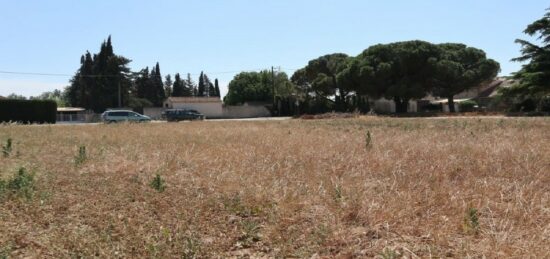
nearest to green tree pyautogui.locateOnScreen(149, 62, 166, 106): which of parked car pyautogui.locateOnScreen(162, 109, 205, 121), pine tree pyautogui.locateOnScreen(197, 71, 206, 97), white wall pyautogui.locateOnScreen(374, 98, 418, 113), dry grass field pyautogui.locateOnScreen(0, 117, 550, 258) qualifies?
pine tree pyautogui.locateOnScreen(197, 71, 206, 97)

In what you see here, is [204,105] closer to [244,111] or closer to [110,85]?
[244,111]

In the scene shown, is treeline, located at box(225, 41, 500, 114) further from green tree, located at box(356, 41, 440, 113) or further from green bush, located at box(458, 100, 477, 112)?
green bush, located at box(458, 100, 477, 112)

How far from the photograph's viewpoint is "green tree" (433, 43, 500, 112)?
1927 inches

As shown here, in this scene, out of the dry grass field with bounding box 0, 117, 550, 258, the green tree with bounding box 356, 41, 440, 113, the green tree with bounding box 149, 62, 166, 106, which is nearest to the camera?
the dry grass field with bounding box 0, 117, 550, 258

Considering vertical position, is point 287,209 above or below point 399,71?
below

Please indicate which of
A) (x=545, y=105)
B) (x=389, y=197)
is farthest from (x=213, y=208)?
(x=545, y=105)

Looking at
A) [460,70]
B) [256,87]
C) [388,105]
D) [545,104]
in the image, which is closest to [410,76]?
[460,70]

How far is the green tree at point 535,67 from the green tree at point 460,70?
1086cm

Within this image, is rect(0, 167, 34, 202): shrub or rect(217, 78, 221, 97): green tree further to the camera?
rect(217, 78, 221, 97): green tree

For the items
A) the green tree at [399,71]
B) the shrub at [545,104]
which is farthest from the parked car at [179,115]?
the shrub at [545,104]

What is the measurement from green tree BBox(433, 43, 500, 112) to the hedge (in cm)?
4061

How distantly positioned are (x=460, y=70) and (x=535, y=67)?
1444cm

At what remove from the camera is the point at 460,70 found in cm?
4994

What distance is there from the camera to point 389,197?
479cm
